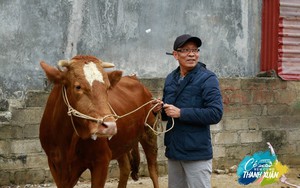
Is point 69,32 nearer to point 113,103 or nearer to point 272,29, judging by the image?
point 113,103

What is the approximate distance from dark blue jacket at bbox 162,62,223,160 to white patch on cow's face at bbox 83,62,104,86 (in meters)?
0.67

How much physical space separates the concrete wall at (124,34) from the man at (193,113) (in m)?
3.58

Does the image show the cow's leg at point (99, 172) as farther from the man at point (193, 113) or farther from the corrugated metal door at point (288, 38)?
the corrugated metal door at point (288, 38)

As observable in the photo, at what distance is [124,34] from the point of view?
788cm

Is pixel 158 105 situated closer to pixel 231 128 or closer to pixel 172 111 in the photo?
Answer: pixel 172 111

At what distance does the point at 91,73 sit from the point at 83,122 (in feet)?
1.33

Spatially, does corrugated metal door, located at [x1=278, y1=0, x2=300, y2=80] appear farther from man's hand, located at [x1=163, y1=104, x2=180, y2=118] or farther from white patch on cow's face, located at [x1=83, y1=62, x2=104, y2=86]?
white patch on cow's face, located at [x1=83, y1=62, x2=104, y2=86]

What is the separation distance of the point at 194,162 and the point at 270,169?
218 cm

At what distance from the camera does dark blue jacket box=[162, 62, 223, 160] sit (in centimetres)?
404

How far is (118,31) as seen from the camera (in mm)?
7852

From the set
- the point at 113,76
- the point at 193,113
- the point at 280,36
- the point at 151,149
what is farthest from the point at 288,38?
the point at 193,113

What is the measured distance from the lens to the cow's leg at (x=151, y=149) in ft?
21.5

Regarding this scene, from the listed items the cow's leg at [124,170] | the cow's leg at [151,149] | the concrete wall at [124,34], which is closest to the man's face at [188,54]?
the cow's leg at [151,149]

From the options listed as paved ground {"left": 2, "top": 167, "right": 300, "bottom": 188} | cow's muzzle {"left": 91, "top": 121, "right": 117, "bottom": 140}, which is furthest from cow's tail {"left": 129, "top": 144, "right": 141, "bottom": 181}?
cow's muzzle {"left": 91, "top": 121, "right": 117, "bottom": 140}
